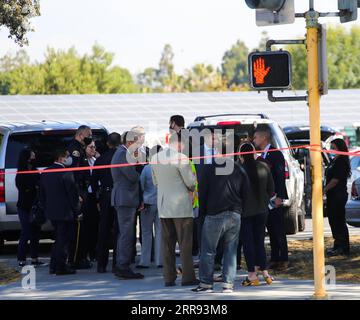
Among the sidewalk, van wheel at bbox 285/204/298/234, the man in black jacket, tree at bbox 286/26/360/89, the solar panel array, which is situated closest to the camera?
the sidewalk

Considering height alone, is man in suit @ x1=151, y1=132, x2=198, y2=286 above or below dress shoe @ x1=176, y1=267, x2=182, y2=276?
above

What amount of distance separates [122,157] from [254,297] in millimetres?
3120

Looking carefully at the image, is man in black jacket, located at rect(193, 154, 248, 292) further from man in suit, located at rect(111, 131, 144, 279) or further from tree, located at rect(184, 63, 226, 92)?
tree, located at rect(184, 63, 226, 92)

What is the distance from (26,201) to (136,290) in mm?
3320

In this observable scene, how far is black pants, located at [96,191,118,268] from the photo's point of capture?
15055 mm

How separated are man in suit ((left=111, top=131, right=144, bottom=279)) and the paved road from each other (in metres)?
0.24

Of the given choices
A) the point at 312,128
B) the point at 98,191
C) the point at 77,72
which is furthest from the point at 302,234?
the point at 77,72

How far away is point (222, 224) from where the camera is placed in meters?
12.8

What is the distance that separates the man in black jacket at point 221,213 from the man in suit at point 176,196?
50 centimetres

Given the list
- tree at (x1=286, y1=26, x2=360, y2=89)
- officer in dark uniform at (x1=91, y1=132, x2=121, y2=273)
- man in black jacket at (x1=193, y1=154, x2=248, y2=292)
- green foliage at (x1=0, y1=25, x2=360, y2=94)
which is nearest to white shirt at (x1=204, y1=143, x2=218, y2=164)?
man in black jacket at (x1=193, y1=154, x2=248, y2=292)

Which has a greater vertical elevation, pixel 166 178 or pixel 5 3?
pixel 5 3

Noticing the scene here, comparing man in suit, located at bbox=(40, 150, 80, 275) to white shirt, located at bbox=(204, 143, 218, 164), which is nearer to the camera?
white shirt, located at bbox=(204, 143, 218, 164)

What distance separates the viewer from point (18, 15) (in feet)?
68.9
